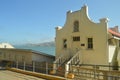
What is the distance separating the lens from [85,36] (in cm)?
1920

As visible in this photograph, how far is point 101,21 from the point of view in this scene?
17.7 meters

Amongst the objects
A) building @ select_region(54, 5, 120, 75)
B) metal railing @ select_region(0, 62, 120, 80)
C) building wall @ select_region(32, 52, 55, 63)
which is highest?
building @ select_region(54, 5, 120, 75)

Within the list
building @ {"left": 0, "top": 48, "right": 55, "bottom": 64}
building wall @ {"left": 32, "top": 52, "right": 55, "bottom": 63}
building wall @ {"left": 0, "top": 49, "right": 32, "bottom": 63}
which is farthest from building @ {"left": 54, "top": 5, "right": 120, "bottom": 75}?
building wall @ {"left": 0, "top": 49, "right": 32, "bottom": 63}

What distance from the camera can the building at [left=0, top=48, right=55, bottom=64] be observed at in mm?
22938

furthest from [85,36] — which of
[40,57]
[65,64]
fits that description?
[40,57]

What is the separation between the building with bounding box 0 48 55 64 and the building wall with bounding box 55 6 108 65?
102 inches

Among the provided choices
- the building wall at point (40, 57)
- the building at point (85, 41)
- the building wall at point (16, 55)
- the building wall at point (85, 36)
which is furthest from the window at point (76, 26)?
the building wall at point (16, 55)

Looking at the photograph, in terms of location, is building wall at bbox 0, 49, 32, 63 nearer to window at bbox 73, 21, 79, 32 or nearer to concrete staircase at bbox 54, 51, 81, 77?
concrete staircase at bbox 54, 51, 81, 77

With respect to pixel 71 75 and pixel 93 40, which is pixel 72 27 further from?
pixel 71 75

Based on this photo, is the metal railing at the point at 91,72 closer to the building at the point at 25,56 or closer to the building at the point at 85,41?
the building at the point at 85,41

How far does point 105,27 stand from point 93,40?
6.34ft

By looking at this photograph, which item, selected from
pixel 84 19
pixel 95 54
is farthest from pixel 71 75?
pixel 84 19

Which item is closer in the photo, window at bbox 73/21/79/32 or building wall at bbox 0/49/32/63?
window at bbox 73/21/79/32

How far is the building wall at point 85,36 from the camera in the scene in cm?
1759
